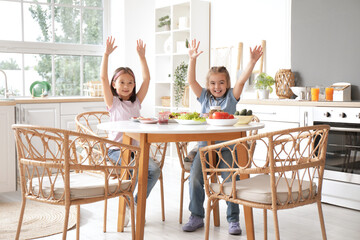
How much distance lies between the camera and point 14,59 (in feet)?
17.3

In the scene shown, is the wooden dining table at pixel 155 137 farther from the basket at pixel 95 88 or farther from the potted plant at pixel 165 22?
the potted plant at pixel 165 22

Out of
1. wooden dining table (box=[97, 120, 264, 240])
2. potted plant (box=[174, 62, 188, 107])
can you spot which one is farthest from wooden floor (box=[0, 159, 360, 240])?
potted plant (box=[174, 62, 188, 107])

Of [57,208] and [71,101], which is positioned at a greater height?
[71,101]

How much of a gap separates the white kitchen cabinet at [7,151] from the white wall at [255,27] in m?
2.41

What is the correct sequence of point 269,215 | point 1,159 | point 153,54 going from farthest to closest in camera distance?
point 153,54 < point 1,159 < point 269,215

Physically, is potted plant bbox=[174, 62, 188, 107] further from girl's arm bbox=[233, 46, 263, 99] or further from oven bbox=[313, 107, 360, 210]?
girl's arm bbox=[233, 46, 263, 99]

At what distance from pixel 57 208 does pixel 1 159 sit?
2.42 ft

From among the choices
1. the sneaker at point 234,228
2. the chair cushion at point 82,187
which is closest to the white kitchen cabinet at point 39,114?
the chair cushion at point 82,187

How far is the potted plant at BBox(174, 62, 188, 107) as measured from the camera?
5.25m

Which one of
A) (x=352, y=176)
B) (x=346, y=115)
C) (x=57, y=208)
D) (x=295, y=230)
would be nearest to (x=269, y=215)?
(x=295, y=230)

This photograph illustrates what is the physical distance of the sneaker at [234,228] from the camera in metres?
2.95

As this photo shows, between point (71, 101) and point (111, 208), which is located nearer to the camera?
point (111, 208)

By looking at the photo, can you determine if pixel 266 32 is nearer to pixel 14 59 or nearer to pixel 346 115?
pixel 346 115

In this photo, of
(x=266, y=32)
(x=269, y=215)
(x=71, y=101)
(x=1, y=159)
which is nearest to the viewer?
(x=269, y=215)
